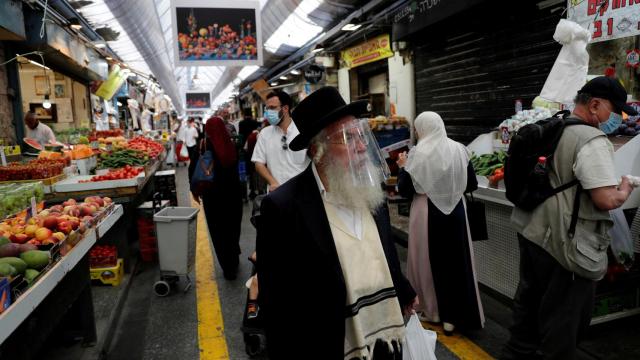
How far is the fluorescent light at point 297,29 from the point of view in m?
10.5

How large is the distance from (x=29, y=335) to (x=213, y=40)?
307 inches

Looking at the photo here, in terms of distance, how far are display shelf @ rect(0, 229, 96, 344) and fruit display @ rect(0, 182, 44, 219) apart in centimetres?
104

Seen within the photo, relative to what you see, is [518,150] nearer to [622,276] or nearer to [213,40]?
[622,276]

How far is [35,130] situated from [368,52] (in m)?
7.27

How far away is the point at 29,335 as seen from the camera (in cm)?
234

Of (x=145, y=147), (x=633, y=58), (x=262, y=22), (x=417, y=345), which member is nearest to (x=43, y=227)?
(x=417, y=345)

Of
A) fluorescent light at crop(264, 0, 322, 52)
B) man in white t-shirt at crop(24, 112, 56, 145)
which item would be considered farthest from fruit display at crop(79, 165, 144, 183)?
fluorescent light at crop(264, 0, 322, 52)

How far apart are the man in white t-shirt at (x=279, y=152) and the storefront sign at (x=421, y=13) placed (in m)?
3.20

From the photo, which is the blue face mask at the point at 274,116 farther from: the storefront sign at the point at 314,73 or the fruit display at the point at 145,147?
the storefront sign at the point at 314,73

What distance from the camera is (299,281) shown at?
176 cm

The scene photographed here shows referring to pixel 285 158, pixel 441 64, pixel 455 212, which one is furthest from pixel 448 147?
pixel 441 64

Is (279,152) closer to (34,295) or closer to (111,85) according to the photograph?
(34,295)

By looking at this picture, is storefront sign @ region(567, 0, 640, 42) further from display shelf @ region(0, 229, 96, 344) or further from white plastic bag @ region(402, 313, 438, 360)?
display shelf @ region(0, 229, 96, 344)

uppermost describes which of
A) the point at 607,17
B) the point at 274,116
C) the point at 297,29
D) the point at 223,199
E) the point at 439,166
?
the point at 297,29
